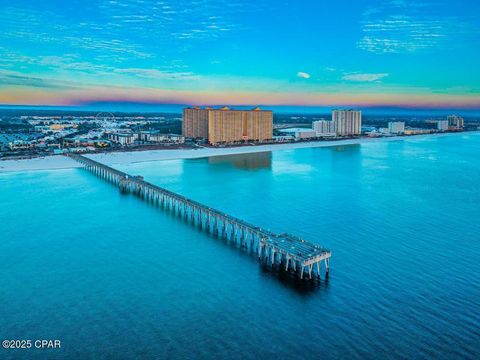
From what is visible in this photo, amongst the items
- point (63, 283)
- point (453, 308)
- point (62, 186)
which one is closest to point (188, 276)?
point (63, 283)

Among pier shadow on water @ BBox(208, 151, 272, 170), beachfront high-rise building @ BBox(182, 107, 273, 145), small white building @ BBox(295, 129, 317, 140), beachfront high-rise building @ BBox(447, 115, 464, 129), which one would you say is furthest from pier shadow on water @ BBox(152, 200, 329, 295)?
beachfront high-rise building @ BBox(447, 115, 464, 129)

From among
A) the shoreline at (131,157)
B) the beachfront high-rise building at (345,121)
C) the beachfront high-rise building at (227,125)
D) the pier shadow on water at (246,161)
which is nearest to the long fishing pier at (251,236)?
the shoreline at (131,157)

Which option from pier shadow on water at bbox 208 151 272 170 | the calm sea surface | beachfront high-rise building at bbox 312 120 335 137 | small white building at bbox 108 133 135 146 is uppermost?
beachfront high-rise building at bbox 312 120 335 137

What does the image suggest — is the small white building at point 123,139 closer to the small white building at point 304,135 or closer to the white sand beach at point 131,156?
the white sand beach at point 131,156

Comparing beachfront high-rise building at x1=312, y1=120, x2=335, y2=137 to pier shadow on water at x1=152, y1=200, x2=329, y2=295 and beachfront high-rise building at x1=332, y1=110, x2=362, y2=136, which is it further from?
pier shadow on water at x1=152, y1=200, x2=329, y2=295

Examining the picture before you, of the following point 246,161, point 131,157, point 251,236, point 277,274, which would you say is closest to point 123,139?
point 131,157

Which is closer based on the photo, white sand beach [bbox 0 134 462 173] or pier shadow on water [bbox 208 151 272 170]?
white sand beach [bbox 0 134 462 173]

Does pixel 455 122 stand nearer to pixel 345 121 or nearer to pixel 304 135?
pixel 345 121

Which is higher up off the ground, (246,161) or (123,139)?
(123,139)
